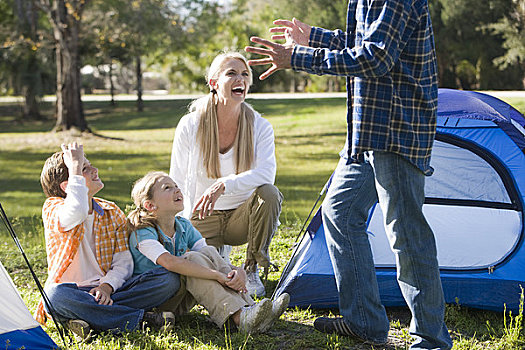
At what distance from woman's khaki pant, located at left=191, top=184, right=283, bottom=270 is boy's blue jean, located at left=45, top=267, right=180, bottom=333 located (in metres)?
0.68

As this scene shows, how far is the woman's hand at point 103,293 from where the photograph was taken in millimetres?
2803

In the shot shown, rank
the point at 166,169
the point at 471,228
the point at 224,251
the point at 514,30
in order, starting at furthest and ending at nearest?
the point at 514,30 < the point at 166,169 < the point at 224,251 < the point at 471,228

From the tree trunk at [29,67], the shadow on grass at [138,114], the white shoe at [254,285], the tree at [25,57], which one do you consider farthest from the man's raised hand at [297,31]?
the tree trunk at [29,67]

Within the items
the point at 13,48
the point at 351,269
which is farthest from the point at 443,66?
the point at 351,269

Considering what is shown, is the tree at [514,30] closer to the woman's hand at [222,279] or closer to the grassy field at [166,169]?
the grassy field at [166,169]

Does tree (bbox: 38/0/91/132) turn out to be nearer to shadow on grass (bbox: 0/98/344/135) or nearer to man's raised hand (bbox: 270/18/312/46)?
shadow on grass (bbox: 0/98/344/135)

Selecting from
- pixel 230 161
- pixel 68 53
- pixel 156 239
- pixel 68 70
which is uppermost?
pixel 68 53

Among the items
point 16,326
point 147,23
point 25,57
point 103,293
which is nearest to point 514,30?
point 147,23

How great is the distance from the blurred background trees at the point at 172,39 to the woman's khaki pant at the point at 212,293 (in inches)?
442

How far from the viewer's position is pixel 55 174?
296cm

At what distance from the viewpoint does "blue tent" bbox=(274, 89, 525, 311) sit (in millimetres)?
3180

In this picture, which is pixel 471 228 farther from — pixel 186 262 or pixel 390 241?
pixel 186 262

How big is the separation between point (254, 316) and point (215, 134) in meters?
1.20

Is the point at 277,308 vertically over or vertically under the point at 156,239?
under
